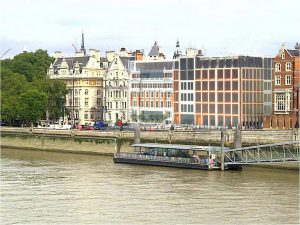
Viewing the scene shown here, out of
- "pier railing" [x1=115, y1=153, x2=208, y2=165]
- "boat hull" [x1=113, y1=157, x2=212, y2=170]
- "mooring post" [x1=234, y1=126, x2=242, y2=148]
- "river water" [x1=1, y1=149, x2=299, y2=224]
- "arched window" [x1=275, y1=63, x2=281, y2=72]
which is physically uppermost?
"arched window" [x1=275, y1=63, x2=281, y2=72]

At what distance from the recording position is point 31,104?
107 m

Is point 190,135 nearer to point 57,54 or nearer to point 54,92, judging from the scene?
point 54,92

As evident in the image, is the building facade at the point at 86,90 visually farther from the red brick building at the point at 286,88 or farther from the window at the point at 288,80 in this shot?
the window at the point at 288,80

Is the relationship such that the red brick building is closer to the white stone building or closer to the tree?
the tree

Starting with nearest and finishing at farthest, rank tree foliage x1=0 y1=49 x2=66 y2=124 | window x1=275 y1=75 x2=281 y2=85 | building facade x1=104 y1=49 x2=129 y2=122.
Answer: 1. window x1=275 y1=75 x2=281 y2=85
2. tree foliage x1=0 y1=49 x2=66 y2=124
3. building facade x1=104 y1=49 x2=129 y2=122

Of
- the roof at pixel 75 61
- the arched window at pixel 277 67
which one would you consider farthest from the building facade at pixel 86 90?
the arched window at pixel 277 67

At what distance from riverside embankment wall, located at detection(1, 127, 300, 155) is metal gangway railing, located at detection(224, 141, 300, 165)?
401 centimetres

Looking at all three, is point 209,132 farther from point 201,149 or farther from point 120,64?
point 120,64

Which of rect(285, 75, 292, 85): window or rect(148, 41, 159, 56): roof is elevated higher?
rect(148, 41, 159, 56): roof

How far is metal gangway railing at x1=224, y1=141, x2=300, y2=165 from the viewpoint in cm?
6494

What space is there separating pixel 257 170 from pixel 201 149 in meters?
5.23

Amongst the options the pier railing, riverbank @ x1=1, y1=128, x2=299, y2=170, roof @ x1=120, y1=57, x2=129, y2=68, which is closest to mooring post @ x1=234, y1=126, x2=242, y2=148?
riverbank @ x1=1, y1=128, x2=299, y2=170

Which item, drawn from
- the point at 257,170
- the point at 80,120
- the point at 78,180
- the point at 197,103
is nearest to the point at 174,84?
the point at 197,103

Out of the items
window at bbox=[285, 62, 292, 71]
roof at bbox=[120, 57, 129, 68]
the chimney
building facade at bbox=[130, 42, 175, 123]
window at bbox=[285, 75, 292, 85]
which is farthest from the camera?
the chimney
